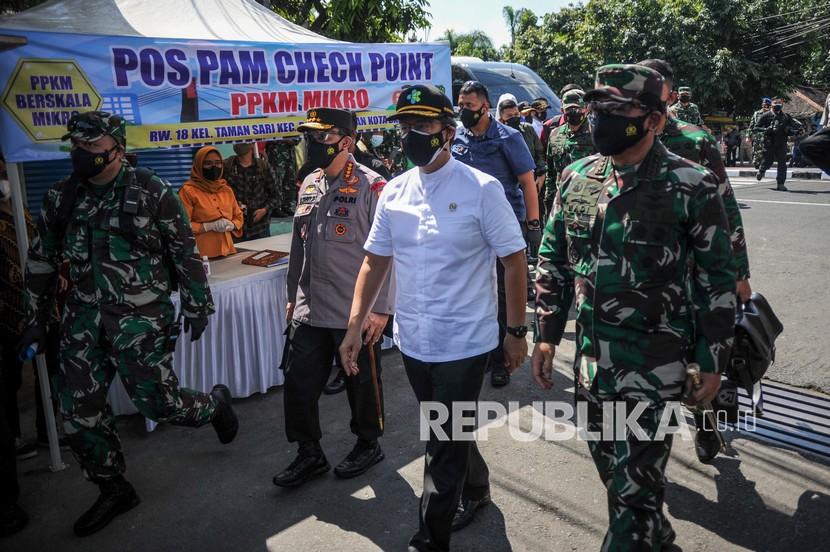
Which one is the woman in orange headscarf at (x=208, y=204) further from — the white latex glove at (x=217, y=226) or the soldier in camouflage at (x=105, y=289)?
the soldier in camouflage at (x=105, y=289)

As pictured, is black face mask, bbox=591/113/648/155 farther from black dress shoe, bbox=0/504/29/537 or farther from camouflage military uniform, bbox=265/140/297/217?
camouflage military uniform, bbox=265/140/297/217

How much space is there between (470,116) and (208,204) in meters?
2.26

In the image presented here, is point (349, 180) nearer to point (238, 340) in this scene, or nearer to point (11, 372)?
point (238, 340)

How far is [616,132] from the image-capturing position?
8.07 feet

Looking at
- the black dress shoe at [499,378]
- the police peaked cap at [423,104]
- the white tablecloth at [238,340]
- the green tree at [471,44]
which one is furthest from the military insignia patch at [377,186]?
the green tree at [471,44]

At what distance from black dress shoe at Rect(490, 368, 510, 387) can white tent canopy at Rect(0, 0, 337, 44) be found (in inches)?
126

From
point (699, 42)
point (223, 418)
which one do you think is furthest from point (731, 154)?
point (223, 418)

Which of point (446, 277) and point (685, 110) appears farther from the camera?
point (685, 110)

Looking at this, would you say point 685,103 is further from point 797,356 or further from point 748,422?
point 748,422

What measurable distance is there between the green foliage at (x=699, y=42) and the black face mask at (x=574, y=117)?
23.5 metres

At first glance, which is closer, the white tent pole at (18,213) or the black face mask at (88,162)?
the black face mask at (88,162)

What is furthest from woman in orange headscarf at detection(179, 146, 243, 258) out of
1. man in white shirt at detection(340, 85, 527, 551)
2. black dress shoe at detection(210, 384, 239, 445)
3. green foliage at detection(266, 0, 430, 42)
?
green foliage at detection(266, 0, 430, 42)

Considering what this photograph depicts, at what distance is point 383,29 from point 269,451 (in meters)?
10.6

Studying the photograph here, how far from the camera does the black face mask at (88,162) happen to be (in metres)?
3.47
